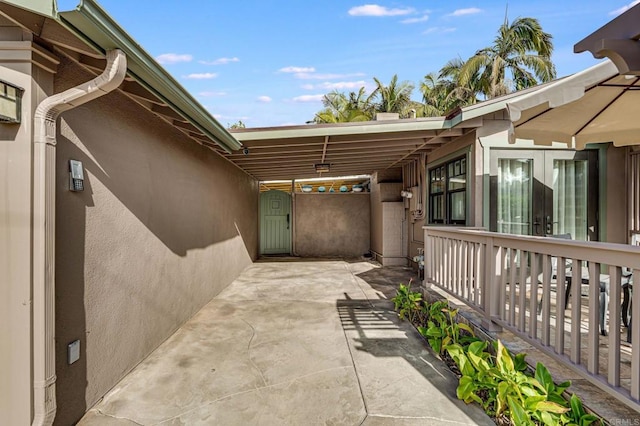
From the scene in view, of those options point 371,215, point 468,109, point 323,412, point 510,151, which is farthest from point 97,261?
point 371,215

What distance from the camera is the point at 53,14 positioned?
1.44 metres

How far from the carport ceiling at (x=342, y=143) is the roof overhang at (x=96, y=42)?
6.36 ft

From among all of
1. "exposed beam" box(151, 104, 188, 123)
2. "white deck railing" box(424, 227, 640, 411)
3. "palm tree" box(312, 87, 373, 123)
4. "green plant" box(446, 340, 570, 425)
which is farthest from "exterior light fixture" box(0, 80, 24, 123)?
"palm tree" box(312, 87, 373, 123)

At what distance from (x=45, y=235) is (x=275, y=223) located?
865cm

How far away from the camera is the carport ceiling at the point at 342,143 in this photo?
465 cm

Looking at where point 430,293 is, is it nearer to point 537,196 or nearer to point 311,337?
point 311,337

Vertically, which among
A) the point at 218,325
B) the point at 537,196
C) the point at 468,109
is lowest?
the point at 218,325

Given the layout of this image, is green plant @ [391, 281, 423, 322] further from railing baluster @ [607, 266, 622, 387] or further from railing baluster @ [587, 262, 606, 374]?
railing baluster @ [607, 266, 622, 387]

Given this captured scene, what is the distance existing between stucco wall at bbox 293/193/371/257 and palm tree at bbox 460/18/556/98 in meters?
11.9

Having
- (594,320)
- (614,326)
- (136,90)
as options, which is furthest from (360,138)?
(614,326)

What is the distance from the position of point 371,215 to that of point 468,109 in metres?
6.18

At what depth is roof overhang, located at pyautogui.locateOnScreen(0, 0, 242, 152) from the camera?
1.47 m

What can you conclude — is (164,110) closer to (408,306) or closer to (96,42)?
(96,42)

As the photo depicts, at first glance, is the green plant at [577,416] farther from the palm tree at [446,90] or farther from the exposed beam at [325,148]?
the palm tree at [446,90]
